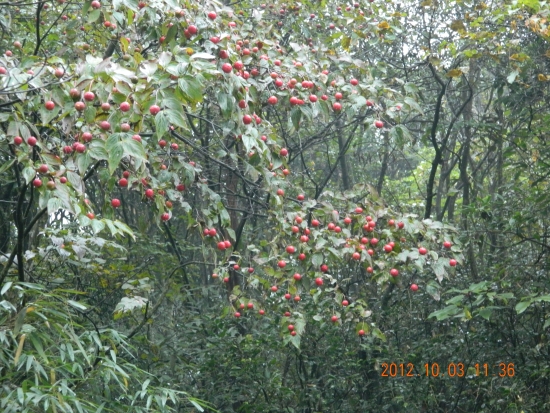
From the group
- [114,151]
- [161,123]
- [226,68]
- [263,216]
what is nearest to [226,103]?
[226,68]

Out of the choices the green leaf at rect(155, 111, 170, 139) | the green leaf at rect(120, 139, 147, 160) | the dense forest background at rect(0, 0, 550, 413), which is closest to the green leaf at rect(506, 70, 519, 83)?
the dense forest background at rect(0, 0, 550, 413)

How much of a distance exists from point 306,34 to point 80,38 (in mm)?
1764

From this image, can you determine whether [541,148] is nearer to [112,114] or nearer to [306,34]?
[306,34]

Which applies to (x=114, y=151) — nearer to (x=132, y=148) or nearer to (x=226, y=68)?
(x=132, y=148)

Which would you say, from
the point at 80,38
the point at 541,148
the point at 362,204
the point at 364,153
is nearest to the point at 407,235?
the point at 362,204

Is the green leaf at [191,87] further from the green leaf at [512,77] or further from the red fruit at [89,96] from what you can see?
the green leaf at [512,77]
